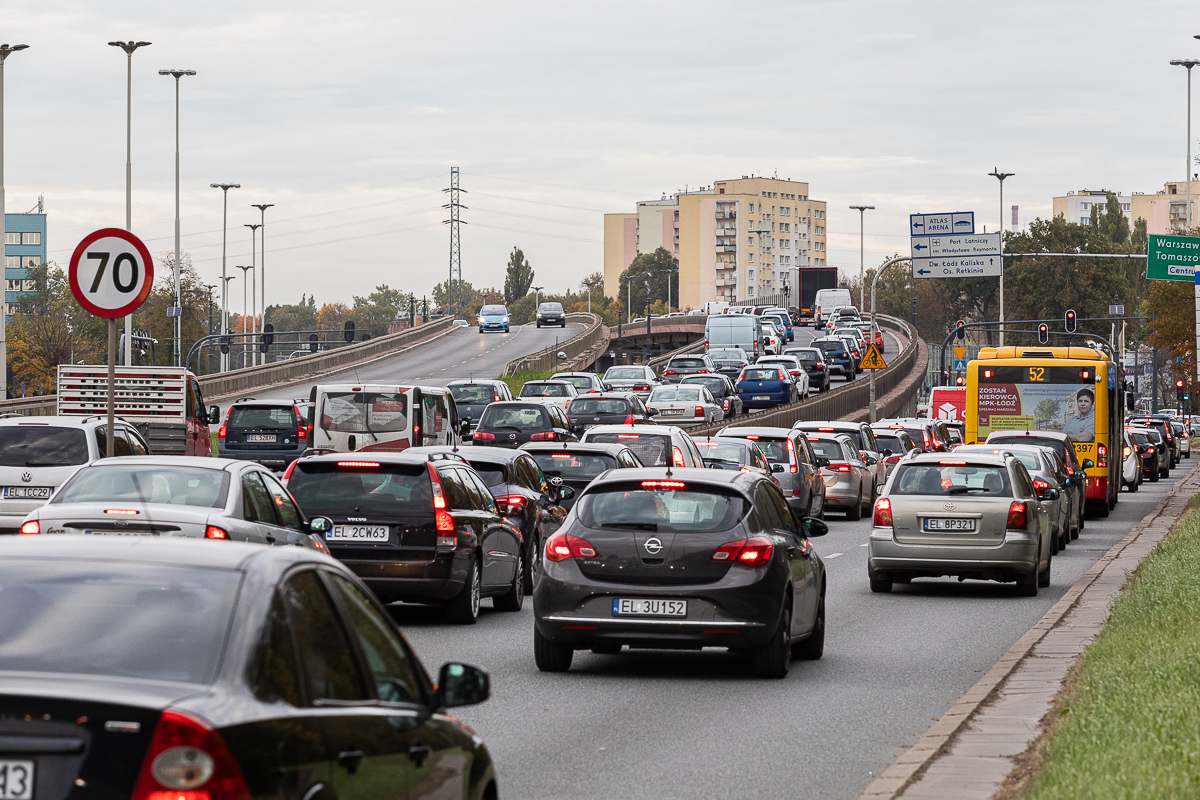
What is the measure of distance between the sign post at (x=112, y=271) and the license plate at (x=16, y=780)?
10.3 m

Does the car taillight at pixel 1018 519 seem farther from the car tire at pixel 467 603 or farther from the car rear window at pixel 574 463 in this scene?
the car tire at pixel 467 603

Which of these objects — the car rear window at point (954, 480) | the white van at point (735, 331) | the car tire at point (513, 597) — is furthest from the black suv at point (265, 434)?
the white van at point (735, 331)

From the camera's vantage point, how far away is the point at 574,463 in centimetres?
2295

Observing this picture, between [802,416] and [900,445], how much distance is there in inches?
1016

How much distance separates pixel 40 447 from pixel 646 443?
30.2 feet

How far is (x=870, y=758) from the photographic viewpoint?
934 centimetres

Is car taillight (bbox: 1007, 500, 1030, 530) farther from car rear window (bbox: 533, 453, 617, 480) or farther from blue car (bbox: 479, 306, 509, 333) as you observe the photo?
blue car (bbox: 479, 306, 509, 333)

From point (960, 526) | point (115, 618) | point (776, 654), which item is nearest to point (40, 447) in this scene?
point (960, 526)

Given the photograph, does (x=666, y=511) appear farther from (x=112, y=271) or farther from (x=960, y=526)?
(x=960, y=526)

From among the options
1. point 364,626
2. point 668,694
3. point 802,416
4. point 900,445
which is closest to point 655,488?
point 668,694

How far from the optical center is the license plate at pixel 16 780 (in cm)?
383

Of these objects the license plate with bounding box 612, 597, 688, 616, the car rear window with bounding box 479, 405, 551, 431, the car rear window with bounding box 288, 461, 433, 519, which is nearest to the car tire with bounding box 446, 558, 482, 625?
the car rear window with bounding box 288, 461, 433, 519

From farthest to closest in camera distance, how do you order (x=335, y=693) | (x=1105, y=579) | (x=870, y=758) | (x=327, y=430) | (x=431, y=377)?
(x=431, y=377)
(x=327, y=430)
(x=1105, y=579)
(x=870, y=758)
(x=335, y=693)

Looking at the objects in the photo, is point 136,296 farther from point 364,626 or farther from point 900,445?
point 900,445
